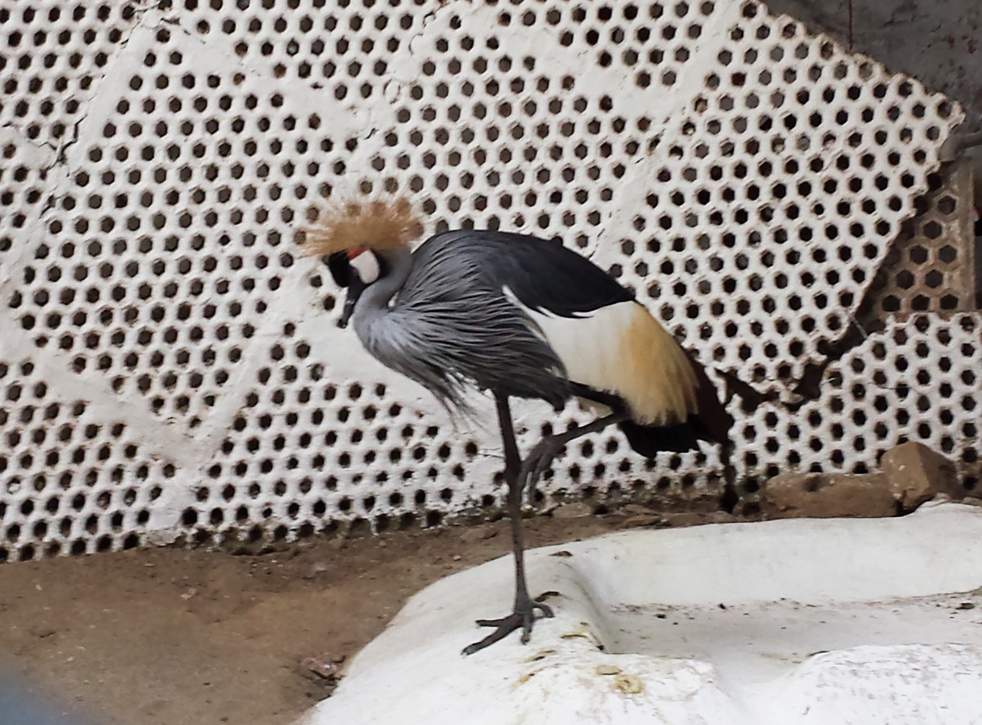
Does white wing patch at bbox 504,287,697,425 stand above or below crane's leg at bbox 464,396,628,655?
above

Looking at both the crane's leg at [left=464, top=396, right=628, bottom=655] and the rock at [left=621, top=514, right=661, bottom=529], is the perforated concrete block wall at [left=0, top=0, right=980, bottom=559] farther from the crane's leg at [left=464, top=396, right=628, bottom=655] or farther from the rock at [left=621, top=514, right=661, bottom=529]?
the crane's leg at [left=464, top=396, right=628, bottom=655]

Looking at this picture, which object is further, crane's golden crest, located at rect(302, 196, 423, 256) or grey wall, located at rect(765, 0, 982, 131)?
grey wall, located at rect(765, 0, 982, 131)

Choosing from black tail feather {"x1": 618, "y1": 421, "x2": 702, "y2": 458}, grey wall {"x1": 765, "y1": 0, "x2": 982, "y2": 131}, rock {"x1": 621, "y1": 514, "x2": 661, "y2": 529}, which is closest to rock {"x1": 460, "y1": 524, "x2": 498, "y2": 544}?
rock {"x1": 621, "y1": 514, "x2": 661, "y2": 529}

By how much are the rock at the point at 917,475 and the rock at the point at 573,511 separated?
1.78 feet

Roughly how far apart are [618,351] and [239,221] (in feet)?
3.33

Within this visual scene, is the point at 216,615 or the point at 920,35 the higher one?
the point at 920,35

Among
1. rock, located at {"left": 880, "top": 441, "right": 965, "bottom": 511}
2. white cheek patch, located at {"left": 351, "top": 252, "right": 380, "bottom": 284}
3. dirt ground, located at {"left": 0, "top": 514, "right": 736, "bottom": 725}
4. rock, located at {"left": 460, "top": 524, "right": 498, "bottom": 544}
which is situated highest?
white cheek patch, located at {"left": 351, "top": 252, "right": 380, "bottom": 284}

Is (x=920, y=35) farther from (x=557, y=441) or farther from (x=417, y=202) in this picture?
(x=557, y=441)

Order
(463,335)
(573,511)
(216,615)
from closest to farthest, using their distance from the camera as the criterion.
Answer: (463,335), (216,615), (573,511)

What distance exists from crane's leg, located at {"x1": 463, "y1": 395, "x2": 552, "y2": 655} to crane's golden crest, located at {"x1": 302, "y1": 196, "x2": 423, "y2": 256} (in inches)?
8.9

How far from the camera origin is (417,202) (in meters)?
1.73

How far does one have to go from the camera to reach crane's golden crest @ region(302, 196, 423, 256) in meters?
1.00

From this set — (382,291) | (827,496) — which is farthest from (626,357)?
(827,496)

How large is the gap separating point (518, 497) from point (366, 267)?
320 mm
